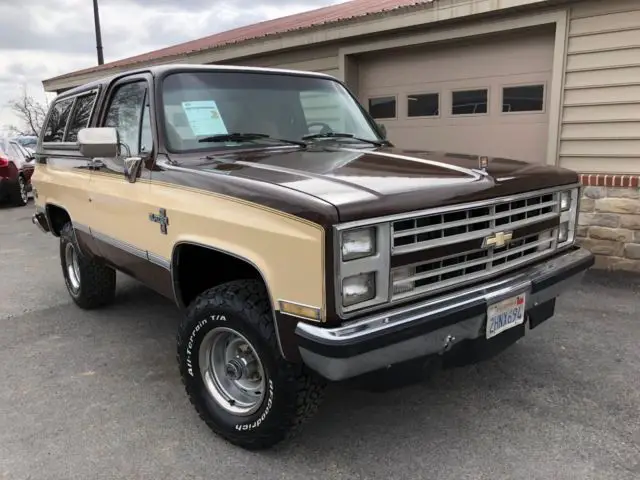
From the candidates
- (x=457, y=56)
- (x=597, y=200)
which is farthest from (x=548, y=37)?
(x=597, y=200)

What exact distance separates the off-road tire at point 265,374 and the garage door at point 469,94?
490cm

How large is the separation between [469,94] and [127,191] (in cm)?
482

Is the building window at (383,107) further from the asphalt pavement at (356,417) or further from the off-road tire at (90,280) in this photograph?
the off-road tire at (90,280)

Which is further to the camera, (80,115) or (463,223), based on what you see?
(80,115)

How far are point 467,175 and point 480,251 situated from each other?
39cm

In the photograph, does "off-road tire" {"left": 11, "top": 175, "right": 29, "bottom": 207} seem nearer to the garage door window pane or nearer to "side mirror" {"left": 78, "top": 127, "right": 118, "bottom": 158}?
the garage door window pane

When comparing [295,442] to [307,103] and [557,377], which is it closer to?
[557,377]

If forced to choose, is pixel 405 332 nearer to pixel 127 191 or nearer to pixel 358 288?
pixel 358 288

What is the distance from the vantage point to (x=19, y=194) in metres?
12.9

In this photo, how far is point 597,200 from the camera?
6.00 metres

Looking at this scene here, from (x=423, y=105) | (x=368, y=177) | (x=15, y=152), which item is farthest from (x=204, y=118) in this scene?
(x=15, y=152)

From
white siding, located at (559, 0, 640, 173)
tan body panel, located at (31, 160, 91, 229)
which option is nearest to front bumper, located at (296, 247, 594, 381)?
tan body panel, located at (31, 160, 91, 229)

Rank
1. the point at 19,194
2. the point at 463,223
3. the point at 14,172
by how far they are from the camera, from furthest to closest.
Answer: the point at 19,194
the point at 14,172
the point at 463,223

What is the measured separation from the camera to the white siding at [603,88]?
563cm
